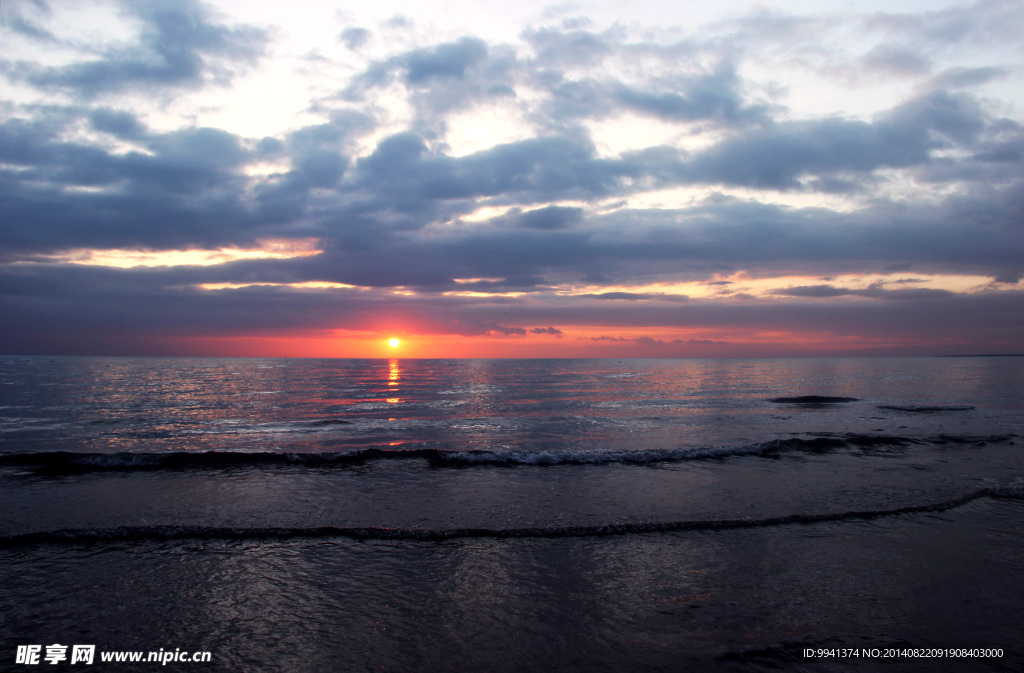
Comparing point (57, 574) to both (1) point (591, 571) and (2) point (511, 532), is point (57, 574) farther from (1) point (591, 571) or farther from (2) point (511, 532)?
(1) point (591, 571)

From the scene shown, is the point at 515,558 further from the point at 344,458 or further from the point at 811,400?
the point at 811,400

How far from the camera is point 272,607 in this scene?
7262 millimetres

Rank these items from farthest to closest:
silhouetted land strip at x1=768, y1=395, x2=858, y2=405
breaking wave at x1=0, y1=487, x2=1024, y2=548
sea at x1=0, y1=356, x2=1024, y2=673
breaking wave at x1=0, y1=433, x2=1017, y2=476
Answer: silhouetted land strip at x1=768, y1=395, x2=858, y2=405 < breaking wave at x1=0, y1=433, x2=1017, y2=476 < breaking wave at x1=0, y1=487, x2=1024, y2=548 < sea at x1=0, y1=356, x2=1024, y2=673

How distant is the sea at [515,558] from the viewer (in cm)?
627

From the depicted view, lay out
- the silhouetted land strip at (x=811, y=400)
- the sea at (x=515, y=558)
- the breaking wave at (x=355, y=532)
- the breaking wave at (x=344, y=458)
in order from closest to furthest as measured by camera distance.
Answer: the sea at (x=515, y=558), the breaking wave at (x=355, y=532), the breaking wave at (x=344, y=458), the silhouetted land strip at (x=811, y=400)

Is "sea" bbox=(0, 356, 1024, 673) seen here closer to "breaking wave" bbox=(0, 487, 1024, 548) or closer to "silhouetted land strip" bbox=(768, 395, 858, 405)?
"breaking wave" bbox=(0, 487, 1024, 548)

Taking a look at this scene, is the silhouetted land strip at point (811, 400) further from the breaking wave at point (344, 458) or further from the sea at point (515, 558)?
the breaking wave at point (344, 458)

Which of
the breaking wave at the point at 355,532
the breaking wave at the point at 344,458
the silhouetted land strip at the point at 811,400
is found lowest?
the silhouetted land strip at the point at 811,400

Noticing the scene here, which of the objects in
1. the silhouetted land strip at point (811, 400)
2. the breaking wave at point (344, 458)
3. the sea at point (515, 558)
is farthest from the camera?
the silhouetted land strip at point (811, 400)

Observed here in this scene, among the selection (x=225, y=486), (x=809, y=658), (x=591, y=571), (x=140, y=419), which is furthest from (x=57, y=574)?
(x=140, y=419)

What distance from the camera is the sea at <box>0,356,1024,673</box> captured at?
20.6 ft

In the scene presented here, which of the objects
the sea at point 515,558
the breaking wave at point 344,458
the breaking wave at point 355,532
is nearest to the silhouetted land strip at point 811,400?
the sea at point 515,558

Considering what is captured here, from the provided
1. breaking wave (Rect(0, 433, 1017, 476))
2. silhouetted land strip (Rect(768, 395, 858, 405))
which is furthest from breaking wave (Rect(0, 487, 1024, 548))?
silhouetted land strip (Rect(768, 395, 858, 405))

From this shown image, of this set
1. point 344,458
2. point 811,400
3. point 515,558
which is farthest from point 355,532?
point 811,400
